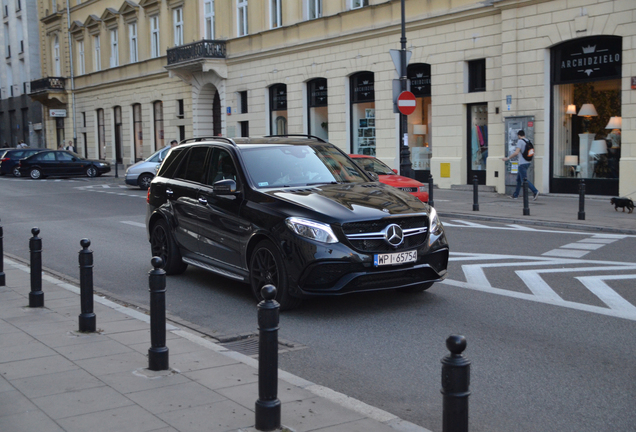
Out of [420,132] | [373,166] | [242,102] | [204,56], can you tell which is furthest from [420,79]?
[204,56]

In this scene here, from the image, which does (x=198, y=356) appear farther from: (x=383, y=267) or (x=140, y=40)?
(x=140, y=40)

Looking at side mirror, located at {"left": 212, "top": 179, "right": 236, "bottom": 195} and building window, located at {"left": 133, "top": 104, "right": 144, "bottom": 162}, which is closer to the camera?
side mirror, located at {"left": 212, "top": 179, "right": 236, "bottom": 195}

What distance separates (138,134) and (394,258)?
38.5m

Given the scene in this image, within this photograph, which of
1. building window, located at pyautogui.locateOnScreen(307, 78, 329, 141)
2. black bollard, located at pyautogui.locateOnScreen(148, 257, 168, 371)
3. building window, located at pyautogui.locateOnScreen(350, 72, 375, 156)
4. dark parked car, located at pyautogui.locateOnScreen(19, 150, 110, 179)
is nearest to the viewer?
black bollard, located at pyautogui.locateOnScreen(148, 257, 168, 371)

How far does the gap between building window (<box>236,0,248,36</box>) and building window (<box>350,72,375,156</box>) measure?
7.96m

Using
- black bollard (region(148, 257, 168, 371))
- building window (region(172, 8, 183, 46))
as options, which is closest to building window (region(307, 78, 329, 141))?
building window (region(172, 8, 183, 46))

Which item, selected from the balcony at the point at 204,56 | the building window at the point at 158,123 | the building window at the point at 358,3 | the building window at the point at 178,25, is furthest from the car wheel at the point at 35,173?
the building window at the point at 358,3

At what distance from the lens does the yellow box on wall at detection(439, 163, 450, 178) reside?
24.2 m

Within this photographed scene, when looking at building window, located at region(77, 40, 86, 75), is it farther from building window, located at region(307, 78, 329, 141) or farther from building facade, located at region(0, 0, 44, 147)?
building window, located at region(307, 78, 329, 141)

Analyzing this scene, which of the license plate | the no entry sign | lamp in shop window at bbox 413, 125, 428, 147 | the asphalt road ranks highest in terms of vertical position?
the no entry sign

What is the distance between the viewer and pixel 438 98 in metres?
24.3

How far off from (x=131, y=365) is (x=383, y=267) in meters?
2.61

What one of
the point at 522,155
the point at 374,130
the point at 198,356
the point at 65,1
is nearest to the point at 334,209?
the point at 198,356

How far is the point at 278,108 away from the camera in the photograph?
31766mm
